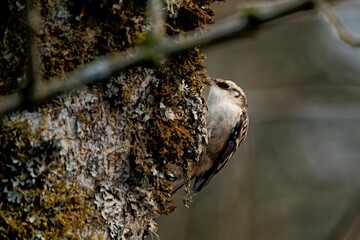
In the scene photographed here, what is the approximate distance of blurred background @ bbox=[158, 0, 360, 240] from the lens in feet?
19.5

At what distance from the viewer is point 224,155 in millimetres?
4219

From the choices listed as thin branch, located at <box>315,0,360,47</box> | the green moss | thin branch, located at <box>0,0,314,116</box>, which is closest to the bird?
the green moss

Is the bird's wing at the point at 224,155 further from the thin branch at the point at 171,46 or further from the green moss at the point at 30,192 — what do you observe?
the thin branch at the point at 171,46

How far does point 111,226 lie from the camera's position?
99.7 inches

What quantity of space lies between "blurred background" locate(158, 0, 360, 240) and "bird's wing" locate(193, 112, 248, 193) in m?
1.16

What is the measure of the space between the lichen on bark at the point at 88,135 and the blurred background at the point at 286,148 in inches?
111

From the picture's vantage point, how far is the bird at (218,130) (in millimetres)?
4168

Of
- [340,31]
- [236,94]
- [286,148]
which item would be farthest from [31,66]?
[286,148]

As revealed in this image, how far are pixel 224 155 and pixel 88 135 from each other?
1794mm

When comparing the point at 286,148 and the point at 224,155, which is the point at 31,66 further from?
the point at 286,148

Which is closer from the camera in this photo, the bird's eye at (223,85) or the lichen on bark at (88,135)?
the lichen on bark at (88,135)

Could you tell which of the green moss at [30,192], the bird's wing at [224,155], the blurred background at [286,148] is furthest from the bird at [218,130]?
the green moss at [30,192]

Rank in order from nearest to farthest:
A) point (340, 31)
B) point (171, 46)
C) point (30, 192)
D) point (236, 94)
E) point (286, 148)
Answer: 1. point (171, 46)
2. point (340, 31)
3. point (30, 192)
4. point (236, 94)
5. point (286, 148)

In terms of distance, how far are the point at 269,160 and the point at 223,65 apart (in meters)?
1.12
